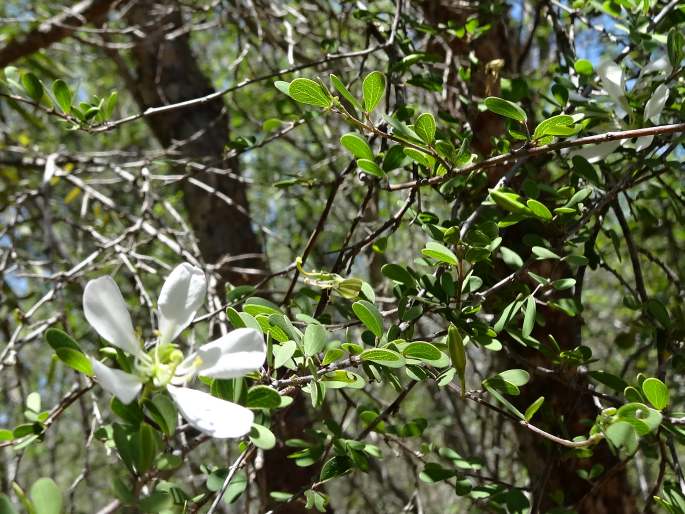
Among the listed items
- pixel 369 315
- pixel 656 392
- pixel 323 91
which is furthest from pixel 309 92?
pixel 656 392

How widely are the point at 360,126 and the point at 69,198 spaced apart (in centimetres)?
145

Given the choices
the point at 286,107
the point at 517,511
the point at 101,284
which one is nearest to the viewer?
the point at 101,284

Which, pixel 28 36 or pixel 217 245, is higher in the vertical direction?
pixel 28 36

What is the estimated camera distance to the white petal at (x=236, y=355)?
0.51 metres

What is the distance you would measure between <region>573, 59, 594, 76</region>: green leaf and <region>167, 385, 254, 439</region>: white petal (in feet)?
2.23

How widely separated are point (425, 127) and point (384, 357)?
235mm

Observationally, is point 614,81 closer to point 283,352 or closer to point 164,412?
point 283,352

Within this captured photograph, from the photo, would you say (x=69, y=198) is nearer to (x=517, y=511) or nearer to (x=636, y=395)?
(x=517, y=511)

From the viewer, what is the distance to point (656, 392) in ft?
1.96

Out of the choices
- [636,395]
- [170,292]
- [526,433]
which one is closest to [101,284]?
[170,292]

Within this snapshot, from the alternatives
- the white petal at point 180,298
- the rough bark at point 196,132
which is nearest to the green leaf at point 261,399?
the white petal at point 180,298

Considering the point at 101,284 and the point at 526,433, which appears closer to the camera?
the point at 101,284

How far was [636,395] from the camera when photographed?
25.0 inches

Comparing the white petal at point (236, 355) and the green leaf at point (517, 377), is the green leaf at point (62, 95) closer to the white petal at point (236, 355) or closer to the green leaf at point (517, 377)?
the white petal at point (236, 355)
